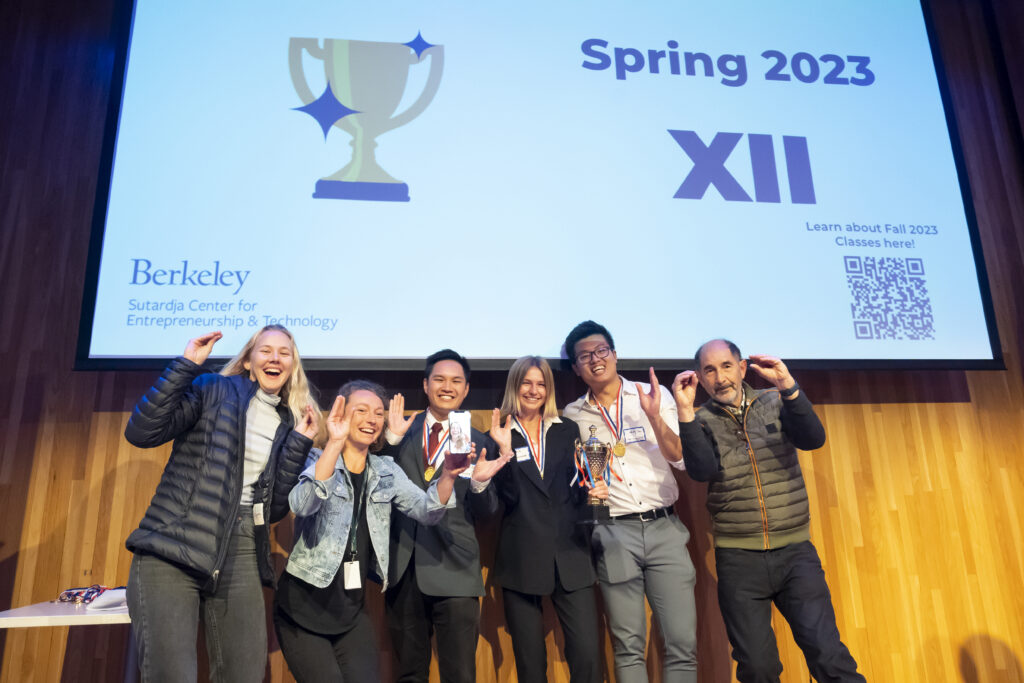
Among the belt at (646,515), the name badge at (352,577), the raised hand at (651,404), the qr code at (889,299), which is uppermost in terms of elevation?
the qr code at (889,299)

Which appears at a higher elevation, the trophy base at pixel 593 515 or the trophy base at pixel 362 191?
the trophy base at pixel 362 191

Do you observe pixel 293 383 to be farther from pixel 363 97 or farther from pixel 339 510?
pixel 363 97

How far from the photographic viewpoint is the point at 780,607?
2.63 metres

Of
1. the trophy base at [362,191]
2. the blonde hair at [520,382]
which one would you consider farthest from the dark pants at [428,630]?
the trophy base at [362,191]

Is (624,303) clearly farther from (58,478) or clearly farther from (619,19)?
(58,478)

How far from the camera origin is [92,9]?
12.1 ft

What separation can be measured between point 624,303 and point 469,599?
5.08 ft

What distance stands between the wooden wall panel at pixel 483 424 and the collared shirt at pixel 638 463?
1.71 feet

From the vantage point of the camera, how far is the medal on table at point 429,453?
2688mm

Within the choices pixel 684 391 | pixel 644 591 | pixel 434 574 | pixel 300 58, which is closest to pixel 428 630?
pixel 434 574

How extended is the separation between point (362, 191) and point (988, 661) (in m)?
4.01

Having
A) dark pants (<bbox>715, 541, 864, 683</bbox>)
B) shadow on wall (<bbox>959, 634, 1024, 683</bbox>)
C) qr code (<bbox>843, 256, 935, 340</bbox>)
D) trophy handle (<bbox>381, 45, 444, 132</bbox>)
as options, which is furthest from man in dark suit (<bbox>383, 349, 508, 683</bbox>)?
shadow on wall (<bbox>959, 634, 1024, 683</bbox>)

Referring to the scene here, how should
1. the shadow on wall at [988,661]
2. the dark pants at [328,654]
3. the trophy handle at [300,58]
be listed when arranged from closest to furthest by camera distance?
the dark pants at [328,654], the trophy handle at [300,58], the shadow on wall at [988,661]

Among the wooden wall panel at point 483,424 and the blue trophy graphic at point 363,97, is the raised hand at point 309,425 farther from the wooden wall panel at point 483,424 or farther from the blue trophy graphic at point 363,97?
the blue trophy graphic at point 363,97
